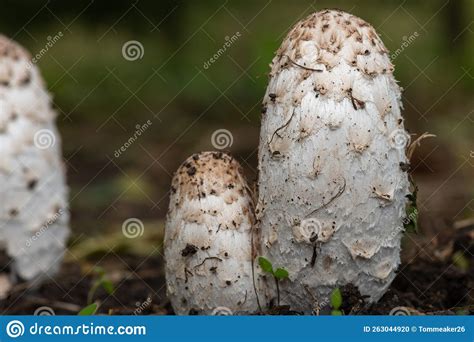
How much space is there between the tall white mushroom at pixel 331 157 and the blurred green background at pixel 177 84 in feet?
13.4

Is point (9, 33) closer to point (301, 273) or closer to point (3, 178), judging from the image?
point (3, 178)

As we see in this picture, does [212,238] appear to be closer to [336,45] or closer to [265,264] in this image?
[265,264]

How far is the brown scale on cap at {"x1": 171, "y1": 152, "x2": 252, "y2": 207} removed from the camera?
3.64 metres

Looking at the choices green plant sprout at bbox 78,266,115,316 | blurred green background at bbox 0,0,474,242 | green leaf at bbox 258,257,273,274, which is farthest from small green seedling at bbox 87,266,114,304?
blurred green background at bbox 0,0,474,242

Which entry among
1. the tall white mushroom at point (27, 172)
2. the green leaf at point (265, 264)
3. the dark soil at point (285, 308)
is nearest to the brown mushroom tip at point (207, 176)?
the green leaf at point (265, 264)

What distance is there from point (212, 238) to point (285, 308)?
0.51 metres

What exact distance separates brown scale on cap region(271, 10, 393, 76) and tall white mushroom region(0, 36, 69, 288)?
2305mm

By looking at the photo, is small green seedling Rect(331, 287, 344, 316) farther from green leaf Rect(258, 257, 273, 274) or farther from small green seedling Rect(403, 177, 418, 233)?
small green seedling Rect(403, 177, 418, 233)

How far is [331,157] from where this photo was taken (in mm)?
3379

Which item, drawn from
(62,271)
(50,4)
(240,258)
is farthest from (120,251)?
(50,4)

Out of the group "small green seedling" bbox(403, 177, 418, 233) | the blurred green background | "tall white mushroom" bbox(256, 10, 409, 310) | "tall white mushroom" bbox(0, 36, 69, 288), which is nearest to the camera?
"tall white mushroom" bbox(256, 10, 409, 310)

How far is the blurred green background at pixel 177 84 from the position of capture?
28.1 ft

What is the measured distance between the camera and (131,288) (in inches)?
206

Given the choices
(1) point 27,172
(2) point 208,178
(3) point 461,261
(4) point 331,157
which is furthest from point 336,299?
(1) point 27,172
